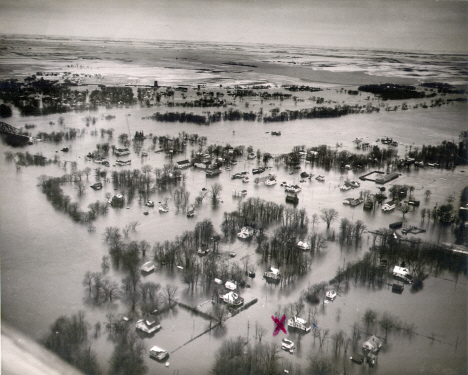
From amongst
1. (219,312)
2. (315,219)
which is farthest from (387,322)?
(315,219)

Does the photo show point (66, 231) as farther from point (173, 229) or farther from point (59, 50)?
point (59, 50)

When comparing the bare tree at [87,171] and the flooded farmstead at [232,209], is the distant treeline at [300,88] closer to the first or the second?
the flooded farmstead at [232,209]

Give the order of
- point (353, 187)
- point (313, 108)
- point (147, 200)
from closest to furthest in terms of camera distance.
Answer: point (147, 200), point (353, 187), point (313, 108)

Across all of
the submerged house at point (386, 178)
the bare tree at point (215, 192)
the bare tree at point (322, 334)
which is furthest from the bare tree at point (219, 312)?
the submerged house at point (386, 178)

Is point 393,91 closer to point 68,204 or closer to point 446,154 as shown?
point 446,154

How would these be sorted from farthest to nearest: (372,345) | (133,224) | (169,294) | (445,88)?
(445,88)
(133,224)
(169,294)
(372,345)

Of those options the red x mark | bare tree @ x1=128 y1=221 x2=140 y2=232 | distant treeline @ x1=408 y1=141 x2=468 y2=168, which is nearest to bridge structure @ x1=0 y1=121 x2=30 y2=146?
bare tree @ x1=128 y1=221 x2=140 y2=232

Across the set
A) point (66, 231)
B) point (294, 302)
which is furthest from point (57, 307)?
point (294, 302)

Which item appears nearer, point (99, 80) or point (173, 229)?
point (173, 229)
